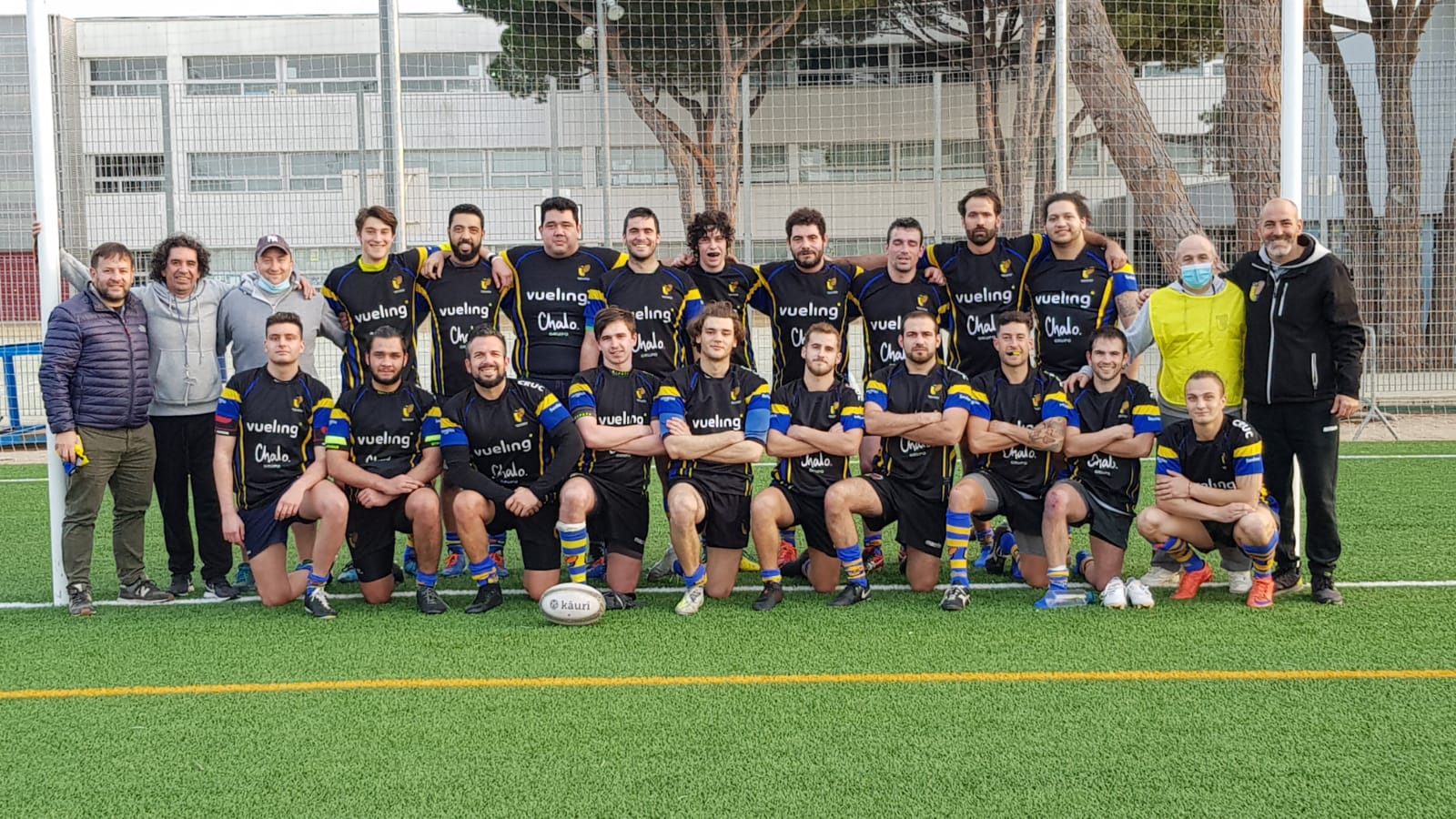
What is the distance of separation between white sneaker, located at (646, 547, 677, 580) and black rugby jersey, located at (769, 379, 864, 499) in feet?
2.86

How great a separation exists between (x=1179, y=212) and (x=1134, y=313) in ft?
18.8

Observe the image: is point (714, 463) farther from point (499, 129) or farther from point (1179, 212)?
point (1179, 212)

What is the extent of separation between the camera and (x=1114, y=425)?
18.4 feet

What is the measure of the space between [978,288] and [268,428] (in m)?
3.56

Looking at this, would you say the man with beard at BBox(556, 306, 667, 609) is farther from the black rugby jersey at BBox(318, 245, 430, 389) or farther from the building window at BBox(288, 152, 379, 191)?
the building window at BBox(288, 152, 379, 191)

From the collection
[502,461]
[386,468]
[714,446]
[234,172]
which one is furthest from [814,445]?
[234,172]

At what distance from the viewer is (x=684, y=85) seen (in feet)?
34.1

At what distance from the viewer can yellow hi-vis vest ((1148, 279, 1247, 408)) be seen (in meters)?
5.59

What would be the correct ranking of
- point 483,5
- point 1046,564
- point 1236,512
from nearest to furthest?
point 1236,512
point 1046,564
point 483,5

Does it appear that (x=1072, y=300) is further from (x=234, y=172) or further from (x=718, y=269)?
(x=234, y=172)

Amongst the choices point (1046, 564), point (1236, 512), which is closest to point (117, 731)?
point (1046, 564)

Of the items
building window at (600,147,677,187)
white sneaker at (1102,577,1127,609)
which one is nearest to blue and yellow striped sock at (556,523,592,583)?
white sneaker at (1102,577,1127,609)

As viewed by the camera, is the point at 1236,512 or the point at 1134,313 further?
the point at 1134,313

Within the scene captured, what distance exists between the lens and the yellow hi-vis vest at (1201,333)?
5.59 meters
